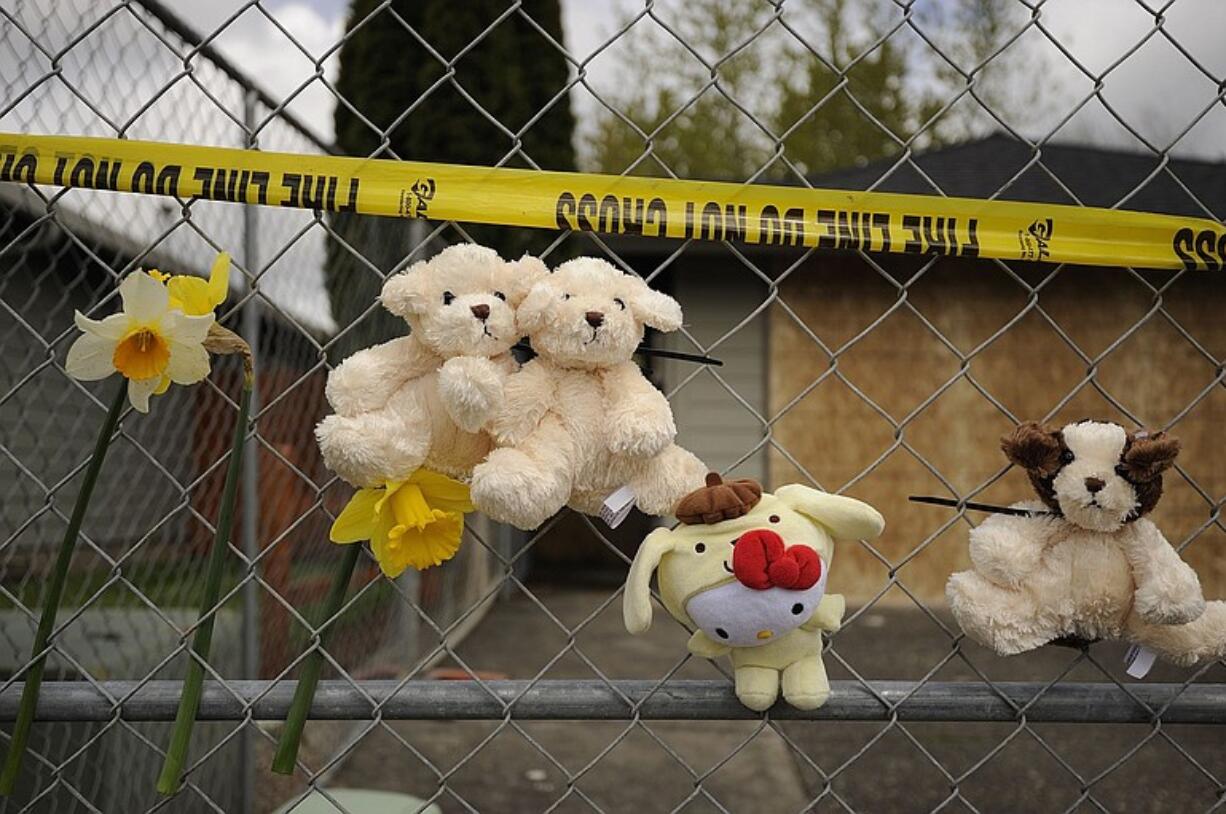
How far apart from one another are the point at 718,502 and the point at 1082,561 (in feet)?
1.41

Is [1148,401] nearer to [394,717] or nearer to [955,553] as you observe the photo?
[955,553]

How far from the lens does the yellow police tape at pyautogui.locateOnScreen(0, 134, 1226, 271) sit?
114cm

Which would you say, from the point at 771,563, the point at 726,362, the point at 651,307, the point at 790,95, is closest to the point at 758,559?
the point at 771,563

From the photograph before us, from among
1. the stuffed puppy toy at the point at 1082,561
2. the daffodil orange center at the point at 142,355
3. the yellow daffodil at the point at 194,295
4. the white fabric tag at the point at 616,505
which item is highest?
the yellow daffodil at the point at 194,295

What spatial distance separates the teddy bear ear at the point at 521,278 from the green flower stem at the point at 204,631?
32 cm

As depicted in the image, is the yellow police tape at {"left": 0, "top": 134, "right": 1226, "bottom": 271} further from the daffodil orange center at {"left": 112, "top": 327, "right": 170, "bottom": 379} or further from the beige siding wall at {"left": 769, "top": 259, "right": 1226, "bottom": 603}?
the beige siding wall at {"left": 769, "top": 259, "right": 1226, "bottom": 603}

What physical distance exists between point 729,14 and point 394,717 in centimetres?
1497

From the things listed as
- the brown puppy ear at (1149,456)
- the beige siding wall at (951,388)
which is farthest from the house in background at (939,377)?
the brown puppy ear at (1149,456)

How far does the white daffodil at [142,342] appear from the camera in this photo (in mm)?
1011

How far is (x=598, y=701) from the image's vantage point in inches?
45.9

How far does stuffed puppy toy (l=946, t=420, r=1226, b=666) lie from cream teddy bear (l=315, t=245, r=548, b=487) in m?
0.56

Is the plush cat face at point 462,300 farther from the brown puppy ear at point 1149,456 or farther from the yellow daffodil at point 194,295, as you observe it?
the brown puppy ear at point 1149,456

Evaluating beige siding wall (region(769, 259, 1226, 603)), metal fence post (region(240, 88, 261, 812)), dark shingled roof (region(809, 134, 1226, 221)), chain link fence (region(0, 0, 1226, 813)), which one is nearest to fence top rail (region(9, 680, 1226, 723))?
chain link fence (region(0, 0, 1226, 813))

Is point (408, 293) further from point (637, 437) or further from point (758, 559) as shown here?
point (758, 559)
